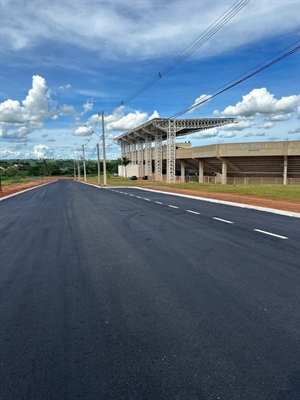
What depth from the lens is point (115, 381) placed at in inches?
112

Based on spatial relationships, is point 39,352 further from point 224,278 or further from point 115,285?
point 224,278

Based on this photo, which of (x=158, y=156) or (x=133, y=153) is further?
(x=133, y=153)

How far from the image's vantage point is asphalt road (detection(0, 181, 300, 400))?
9.27 feet

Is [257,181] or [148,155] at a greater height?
[148,155]

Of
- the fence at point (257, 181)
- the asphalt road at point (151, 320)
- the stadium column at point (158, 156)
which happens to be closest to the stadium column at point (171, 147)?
the stadium column at point (158, 156)

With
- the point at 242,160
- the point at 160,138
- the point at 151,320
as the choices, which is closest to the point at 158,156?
the point at 160,138

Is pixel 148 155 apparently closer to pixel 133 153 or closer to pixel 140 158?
pixel 140 158

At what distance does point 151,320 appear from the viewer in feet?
13.0

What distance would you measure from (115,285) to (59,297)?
93 centimetres

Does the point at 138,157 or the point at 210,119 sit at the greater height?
the point at 210,119

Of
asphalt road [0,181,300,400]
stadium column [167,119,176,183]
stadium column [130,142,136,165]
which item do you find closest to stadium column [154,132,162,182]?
stadium column [167,119,176,183]

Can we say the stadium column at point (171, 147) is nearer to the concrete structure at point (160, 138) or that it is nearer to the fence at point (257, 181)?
the concrete structure at point (160, 138)

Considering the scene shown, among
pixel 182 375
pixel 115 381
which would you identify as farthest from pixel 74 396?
pixel 182 375

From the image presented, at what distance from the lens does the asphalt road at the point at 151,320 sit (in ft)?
9.27
